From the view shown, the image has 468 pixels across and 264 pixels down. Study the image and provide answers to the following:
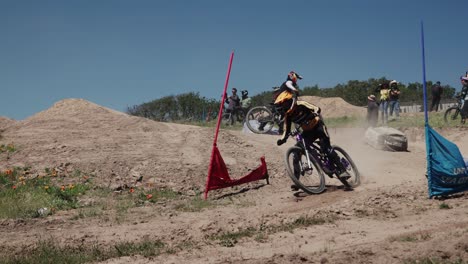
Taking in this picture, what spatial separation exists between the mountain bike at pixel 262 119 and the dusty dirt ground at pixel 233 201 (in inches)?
53.7

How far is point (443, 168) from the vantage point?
7891 millimetres

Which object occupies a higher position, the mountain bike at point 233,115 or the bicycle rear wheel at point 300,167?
the mountain bike at point 233,115

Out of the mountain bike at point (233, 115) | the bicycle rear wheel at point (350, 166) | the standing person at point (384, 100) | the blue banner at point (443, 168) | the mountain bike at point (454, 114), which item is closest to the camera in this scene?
the blue banner at point (443, 168)

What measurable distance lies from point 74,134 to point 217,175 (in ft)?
19.1

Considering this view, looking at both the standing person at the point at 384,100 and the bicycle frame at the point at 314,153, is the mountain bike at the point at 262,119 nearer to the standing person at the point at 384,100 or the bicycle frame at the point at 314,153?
the standing person at the point at 384,100

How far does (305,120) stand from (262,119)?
7817 mm

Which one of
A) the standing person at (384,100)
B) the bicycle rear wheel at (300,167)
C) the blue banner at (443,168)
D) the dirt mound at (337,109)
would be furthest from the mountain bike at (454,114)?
the dirt mound at (337,109)

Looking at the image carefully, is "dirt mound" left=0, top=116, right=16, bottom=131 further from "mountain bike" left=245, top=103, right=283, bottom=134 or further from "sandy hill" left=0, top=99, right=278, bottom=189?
"mountain bike" left=245, top=103, right=283, bottom=134

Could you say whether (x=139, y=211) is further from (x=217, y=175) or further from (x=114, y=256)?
(x=114, y=256)

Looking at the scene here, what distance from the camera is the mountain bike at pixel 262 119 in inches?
667

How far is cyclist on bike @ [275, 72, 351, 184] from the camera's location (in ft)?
29.9

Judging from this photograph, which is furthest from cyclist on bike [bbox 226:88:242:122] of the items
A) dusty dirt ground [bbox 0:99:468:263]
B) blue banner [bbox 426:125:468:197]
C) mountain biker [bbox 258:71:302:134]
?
blue banner [bbox 426:125:468:197]

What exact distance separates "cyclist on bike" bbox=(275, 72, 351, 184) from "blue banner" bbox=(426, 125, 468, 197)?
6.22ft

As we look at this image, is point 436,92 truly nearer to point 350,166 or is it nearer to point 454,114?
point 454,114
